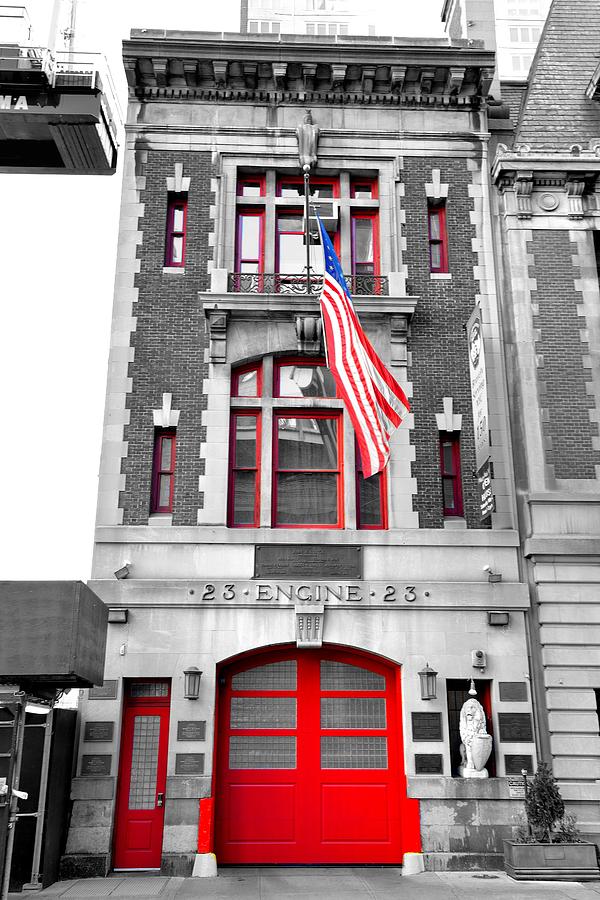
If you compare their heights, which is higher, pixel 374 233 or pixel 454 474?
pixel 374 233

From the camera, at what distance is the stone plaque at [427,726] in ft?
47.8

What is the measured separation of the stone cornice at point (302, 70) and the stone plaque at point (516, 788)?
13854 millimetres

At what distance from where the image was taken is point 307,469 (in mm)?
16312

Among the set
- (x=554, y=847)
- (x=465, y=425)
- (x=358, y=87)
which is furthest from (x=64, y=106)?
(x=554, y=847)

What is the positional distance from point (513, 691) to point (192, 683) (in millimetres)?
5648

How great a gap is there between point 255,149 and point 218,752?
12175 mm

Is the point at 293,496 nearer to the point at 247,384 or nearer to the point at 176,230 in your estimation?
the point at 247,384

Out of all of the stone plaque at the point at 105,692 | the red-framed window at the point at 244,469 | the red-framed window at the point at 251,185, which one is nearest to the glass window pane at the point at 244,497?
the red-framed window at the point at 244,469

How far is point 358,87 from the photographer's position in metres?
18.3

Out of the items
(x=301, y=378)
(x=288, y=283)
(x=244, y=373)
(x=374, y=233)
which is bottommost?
(x=301, y=378)

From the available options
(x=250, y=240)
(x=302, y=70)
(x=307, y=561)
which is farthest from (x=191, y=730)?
(x=302, y=70)

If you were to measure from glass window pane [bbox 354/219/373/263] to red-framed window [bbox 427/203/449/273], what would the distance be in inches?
49.7

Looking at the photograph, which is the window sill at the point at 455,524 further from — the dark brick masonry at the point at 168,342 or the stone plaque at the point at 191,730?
the stone plaque at the point at 191,730

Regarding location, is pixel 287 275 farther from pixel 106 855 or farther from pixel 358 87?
pixel 106 855
